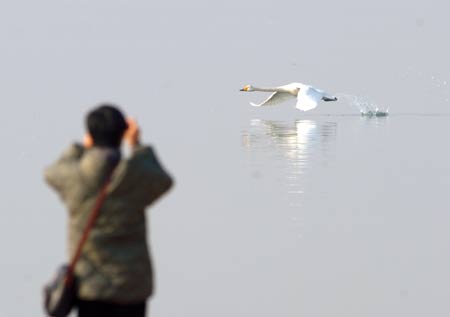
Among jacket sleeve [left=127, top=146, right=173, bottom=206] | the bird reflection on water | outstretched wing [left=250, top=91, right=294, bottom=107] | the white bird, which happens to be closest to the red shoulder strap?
jacket sleeve [left=127, top=146, right=173, bottom=206]

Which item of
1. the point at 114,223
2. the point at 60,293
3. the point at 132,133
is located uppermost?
the point at 132,133

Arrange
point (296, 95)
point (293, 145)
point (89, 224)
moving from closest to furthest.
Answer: point (89, 224) → point (293, 145) → point (296, 95)

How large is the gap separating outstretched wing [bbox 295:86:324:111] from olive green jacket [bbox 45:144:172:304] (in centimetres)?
2135

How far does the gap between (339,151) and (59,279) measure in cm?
1545

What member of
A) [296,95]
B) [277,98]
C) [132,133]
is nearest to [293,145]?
[277,98]

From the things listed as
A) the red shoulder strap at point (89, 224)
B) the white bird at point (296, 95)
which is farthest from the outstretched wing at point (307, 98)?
the red shoulder strap at point (89, 224)

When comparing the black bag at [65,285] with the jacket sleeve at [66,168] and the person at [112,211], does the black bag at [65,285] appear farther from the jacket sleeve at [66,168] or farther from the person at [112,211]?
the jacket sleeve at [66,168]

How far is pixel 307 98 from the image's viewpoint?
92.1 feet

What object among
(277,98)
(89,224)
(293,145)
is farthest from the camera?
(277,98)

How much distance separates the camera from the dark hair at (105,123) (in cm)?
508

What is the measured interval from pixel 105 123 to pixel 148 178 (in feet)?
0.89

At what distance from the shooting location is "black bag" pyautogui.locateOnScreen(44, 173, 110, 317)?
5016 mm

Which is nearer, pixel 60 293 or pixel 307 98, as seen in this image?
pixel 60 293

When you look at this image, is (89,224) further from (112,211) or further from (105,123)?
(105,123)
